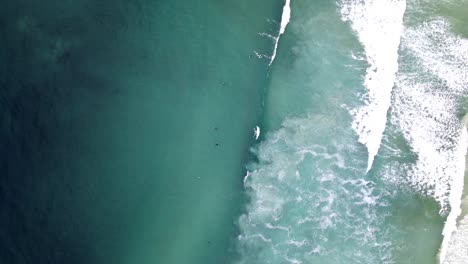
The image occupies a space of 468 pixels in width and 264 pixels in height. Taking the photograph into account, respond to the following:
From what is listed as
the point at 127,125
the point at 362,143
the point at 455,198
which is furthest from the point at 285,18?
the point at 455,198

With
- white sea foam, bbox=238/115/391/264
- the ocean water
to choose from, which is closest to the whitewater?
white sea foam, bbox=238/115/391/264

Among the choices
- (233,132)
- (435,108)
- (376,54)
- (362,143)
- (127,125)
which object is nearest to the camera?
(127,125)

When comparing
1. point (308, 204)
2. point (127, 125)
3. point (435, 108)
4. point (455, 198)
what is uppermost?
point (435, 108)

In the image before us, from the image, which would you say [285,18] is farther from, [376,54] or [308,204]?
[308,204]

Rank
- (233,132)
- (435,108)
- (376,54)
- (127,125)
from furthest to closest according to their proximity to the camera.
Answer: (376,54) → (435,108) → (233,132) → (127,125)

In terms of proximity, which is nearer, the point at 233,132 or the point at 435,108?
the point at 233,132

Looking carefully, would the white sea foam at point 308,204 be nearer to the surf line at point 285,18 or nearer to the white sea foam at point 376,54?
the white sea foam at point 376,54

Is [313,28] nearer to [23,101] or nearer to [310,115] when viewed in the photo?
[310,115]

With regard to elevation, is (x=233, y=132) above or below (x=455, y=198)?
above
